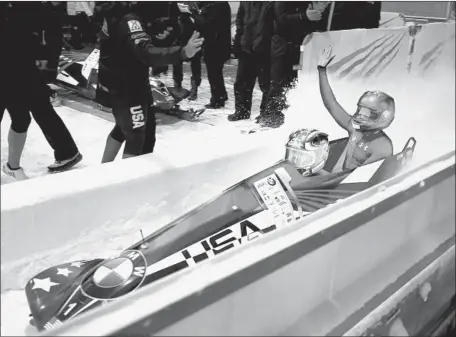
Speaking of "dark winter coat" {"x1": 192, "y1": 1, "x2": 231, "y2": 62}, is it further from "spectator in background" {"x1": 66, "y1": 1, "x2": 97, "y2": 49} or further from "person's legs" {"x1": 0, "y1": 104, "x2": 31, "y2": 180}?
"person's legs" {"x1": 0, "y1": 104, "x2": 31, "y2": 180}

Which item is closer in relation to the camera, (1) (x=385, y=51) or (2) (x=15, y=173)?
(2) (x=15, y=173)

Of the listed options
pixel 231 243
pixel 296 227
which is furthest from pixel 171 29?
pixel 296 227

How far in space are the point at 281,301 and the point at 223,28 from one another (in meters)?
3.40

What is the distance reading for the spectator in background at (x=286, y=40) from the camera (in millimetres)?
2875

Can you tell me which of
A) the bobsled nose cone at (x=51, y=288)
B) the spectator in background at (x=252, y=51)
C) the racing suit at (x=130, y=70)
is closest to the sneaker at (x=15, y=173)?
the racing suit at (x=130, y=70)

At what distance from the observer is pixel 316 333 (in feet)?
4.23

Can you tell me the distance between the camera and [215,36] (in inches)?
164

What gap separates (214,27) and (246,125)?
101 cm

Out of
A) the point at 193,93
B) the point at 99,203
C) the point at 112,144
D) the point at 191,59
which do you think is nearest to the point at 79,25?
the point at 191,59

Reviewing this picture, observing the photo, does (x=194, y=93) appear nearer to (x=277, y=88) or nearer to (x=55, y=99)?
(x=55, y=99)

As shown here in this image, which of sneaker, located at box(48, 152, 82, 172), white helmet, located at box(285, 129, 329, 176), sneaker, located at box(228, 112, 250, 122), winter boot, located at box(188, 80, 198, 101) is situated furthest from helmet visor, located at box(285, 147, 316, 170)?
winter boot, located at box(188, 80, 198, 101)

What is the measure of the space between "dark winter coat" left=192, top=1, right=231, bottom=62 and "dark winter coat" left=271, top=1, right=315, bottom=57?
1069mm

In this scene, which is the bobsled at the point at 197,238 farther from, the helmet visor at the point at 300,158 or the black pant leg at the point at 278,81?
the black pant leg at the point at 278,81

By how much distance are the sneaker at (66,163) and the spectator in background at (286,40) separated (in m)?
1.19
